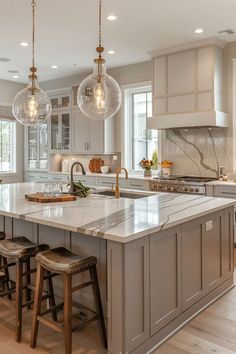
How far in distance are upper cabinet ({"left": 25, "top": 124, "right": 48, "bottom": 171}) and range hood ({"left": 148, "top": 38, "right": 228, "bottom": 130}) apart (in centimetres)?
328

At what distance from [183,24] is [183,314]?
11.7 ft

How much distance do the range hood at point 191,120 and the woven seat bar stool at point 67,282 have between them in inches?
127

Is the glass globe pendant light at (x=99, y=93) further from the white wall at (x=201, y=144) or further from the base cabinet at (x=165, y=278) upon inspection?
the white wall at (x=201, y=144)

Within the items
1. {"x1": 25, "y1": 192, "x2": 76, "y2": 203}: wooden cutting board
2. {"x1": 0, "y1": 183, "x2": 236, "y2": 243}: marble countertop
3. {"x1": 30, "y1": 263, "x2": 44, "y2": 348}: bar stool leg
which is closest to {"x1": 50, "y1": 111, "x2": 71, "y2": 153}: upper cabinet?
{"x1": 0, "y1": 183, "x2": 236, "y2": 243}: marble countertop

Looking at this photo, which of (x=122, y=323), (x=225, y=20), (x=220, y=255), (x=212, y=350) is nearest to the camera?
(x=122, y=323)

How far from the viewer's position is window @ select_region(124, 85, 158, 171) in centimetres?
662

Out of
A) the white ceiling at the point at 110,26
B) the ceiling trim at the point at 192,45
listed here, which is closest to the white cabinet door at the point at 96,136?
the white ceiling at the point at 110,26

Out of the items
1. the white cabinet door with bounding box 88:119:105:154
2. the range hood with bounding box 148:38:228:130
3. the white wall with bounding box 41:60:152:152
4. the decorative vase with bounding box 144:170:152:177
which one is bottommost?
the decorative vase with bounding box 144:170:152:177

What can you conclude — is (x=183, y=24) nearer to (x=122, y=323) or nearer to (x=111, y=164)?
(x=111, y=164)

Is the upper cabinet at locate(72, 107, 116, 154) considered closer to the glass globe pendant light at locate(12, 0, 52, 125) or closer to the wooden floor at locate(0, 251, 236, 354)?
the glass globe pendant light at locate(12, 0, 52, 125)

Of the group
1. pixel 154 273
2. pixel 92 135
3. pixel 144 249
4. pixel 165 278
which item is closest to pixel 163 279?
pixel 165 278

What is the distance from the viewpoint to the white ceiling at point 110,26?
3.96 m

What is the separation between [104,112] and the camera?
347 centimetres

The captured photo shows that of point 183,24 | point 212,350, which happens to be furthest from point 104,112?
point 212,350
